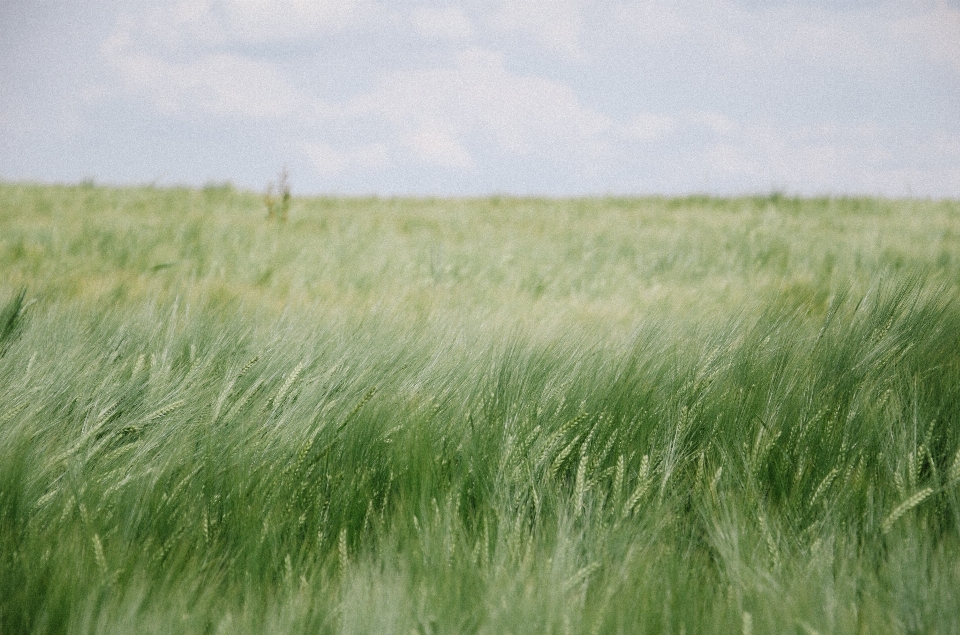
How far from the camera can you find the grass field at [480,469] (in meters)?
0.72

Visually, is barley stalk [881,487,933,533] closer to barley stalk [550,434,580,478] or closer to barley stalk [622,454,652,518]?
barley stalk [622,454,652,518]

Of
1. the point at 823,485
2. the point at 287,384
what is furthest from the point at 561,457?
the point at 287,384

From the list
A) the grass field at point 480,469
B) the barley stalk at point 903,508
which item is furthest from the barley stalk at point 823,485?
the barley stalk at point 903,508

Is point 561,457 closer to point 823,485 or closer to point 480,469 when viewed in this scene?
point 480,469

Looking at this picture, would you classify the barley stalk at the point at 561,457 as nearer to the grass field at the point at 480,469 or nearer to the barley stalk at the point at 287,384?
the grass field at the point at 480,469

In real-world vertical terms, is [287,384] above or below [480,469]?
above

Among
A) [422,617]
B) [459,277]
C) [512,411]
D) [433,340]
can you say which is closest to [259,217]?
[459,277]

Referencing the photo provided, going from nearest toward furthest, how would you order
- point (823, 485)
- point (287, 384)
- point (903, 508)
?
1. point (903, 508)
2. point (823, 485)
3. point (287, 384)

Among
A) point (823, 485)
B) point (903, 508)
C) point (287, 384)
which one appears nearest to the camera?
point (903, 508)

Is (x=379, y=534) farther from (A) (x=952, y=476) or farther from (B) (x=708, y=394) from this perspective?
(A) (x=952, y=476)

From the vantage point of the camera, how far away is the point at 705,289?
2770 mm

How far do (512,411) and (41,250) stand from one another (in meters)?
3.31

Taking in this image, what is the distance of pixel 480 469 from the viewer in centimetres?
102

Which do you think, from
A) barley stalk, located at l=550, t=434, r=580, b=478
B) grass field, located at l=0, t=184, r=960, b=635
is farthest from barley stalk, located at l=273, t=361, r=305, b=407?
barley stalk, located at l=550, t=434, r=580, b=478
